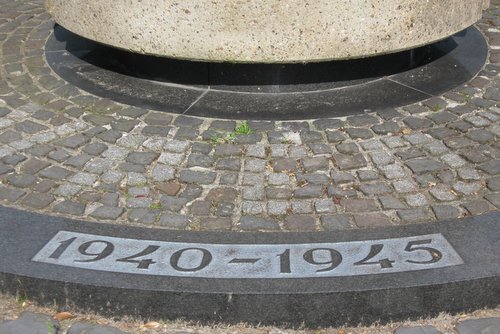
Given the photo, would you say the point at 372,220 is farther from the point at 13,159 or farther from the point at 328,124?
the point at 13,159

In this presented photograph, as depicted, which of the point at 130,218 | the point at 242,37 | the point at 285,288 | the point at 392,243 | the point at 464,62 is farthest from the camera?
the point at 464,62

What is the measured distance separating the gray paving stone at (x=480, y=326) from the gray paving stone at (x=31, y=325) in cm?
171

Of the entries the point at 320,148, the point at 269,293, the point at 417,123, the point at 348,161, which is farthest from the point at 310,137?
the point at 269,293

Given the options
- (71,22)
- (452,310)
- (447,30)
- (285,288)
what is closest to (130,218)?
(285,288)

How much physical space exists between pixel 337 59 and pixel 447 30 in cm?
85

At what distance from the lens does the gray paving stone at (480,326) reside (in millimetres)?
3184

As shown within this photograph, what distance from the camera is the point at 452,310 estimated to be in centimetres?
329

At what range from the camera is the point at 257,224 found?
12.0ft

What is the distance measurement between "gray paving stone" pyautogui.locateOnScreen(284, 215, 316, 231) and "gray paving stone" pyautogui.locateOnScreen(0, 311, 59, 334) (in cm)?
117

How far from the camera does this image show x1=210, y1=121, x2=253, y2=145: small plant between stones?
14.6 ft

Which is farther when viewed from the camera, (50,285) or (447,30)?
(447,30)

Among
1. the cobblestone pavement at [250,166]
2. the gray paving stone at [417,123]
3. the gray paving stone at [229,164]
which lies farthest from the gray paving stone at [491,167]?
the gray paving stone at [229,164]

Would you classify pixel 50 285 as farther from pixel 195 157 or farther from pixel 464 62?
pixel 464 62

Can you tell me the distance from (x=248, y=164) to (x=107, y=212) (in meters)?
0.87
